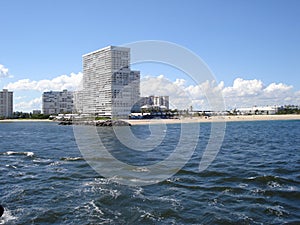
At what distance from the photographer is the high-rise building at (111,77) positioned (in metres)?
37.5

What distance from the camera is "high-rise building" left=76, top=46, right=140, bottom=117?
37487mm

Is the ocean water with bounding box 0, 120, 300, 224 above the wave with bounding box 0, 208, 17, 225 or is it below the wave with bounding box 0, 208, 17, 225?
above

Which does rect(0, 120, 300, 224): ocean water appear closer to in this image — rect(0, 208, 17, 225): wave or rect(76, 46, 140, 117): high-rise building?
rect(0, 208, 17, 225): wave

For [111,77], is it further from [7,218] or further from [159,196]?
[7,218]

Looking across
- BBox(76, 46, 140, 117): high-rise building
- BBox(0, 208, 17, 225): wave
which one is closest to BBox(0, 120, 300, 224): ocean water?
BBox(0, 208, 17, 225): wave

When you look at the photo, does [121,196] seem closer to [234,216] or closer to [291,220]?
[234,216]

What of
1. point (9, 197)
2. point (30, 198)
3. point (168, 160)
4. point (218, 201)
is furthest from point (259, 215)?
point (168, 160)

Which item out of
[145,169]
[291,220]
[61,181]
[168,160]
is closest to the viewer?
[291,220]

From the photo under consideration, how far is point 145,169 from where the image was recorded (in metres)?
21.4

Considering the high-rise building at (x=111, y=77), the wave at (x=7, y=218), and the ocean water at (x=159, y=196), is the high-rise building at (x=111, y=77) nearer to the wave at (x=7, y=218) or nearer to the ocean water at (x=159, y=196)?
the ocean water at (x=159, y=196)

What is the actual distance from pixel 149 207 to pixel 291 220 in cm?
554

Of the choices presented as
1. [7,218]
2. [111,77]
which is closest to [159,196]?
[7,218]

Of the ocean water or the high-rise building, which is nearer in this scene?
the ocean water

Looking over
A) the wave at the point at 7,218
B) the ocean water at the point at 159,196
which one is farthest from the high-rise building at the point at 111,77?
the wave at the point at 7,218
